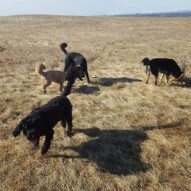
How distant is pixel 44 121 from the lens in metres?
7.11

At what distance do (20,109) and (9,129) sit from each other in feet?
5.23

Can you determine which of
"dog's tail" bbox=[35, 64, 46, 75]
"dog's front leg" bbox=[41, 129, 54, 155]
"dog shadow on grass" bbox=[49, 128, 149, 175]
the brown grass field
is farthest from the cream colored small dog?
"dog's front leg" bbox=[41, 129, 54, 155]

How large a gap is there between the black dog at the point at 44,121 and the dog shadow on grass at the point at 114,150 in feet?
2.11

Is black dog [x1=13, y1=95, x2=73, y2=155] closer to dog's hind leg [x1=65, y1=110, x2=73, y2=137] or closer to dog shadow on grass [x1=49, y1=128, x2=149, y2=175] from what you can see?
dog's hind leg [x1=65, y1=110, x2=73, y2=137]

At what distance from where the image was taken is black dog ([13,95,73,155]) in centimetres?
688

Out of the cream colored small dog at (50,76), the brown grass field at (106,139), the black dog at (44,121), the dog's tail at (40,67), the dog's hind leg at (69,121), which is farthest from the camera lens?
the cream colored small dog at (50,76)

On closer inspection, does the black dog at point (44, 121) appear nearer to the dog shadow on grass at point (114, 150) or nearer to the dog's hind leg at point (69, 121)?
the dog's hind leg at point (69, 121)

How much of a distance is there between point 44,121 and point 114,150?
1869mm

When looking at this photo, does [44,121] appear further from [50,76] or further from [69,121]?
[50,76]

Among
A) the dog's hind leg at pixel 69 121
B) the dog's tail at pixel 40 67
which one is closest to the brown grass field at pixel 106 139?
the dog's hind leg at pixel 69 121

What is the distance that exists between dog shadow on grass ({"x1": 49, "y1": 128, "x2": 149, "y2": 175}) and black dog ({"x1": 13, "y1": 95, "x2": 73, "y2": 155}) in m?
0.64

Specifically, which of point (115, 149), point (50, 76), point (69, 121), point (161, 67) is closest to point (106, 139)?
point (115, 149)

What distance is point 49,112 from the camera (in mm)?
7391

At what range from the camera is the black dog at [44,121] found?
6.88m
